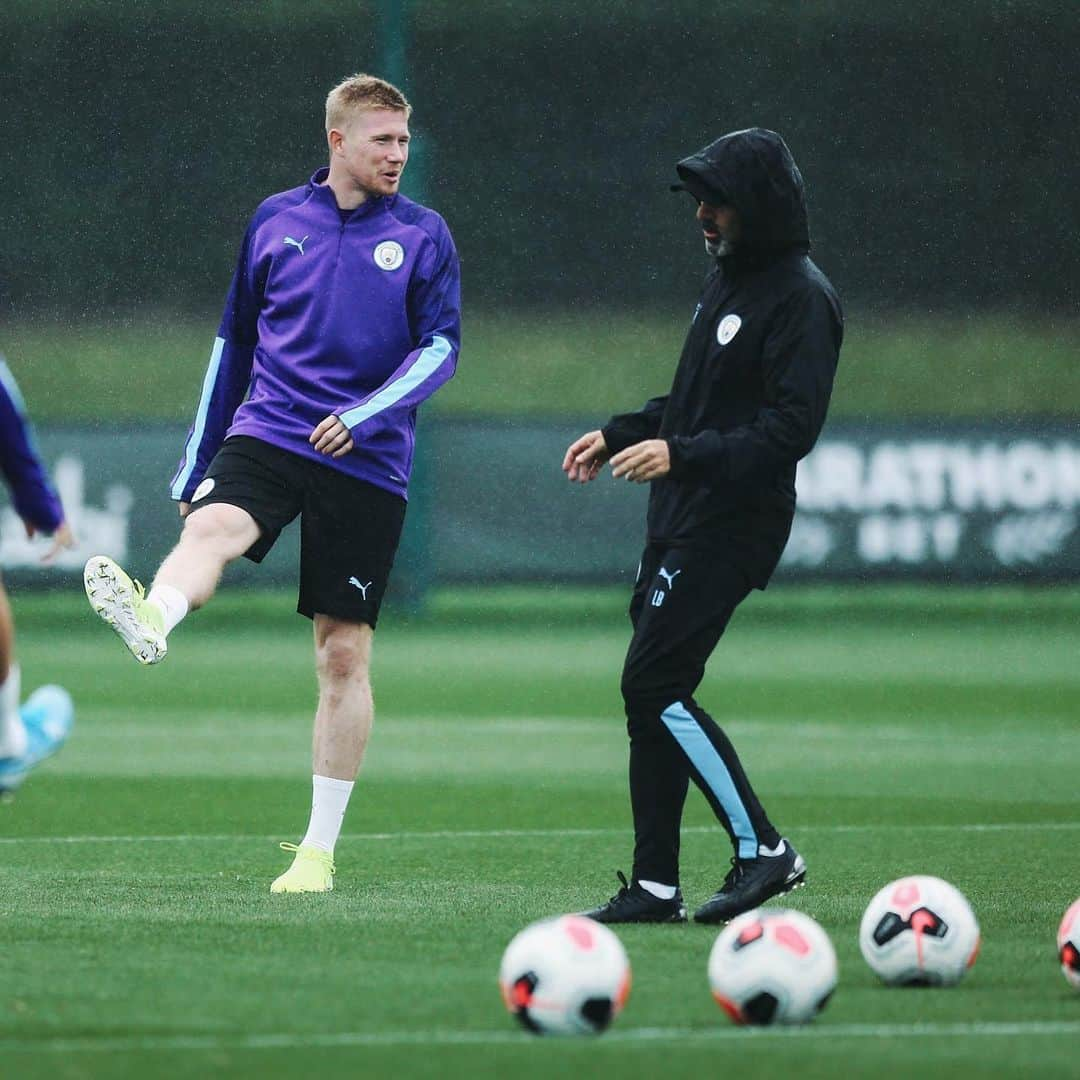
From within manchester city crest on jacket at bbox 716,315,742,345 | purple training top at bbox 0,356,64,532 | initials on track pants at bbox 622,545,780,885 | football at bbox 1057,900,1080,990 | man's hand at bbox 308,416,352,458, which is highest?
manchester city crest on jacket at bbox 716,315,742,345

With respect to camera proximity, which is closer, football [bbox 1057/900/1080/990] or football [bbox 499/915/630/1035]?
football [bbox 499/915/630/1035]

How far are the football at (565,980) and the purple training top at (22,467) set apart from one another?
1564mm

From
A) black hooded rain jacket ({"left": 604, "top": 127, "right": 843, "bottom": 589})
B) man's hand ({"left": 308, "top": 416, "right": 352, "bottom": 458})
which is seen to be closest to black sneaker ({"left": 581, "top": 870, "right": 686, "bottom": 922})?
black hooded rain jacket ({"left": 604, "top": 127, "right": 843, "bottom": 589})

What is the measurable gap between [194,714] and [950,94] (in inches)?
396

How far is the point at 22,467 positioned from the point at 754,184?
6.43 ft

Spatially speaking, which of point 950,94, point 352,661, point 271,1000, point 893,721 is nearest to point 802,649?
point 893,721

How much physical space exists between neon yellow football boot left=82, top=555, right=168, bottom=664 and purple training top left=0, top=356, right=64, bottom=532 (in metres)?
0.70

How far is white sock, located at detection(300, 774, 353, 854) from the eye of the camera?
21.6ft

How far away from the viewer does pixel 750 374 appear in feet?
19.5

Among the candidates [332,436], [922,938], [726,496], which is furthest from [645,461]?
[922,938]

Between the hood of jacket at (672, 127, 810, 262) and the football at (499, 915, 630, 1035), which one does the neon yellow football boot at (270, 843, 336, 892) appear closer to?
the hood of jacket at (672, 127, 810, 262)

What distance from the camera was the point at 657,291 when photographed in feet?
65.5

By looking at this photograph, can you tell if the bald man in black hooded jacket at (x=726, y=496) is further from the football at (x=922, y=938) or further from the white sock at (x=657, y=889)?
the football at (x=922, y=938)

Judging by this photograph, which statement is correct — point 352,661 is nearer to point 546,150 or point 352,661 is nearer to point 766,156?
point 766,156
